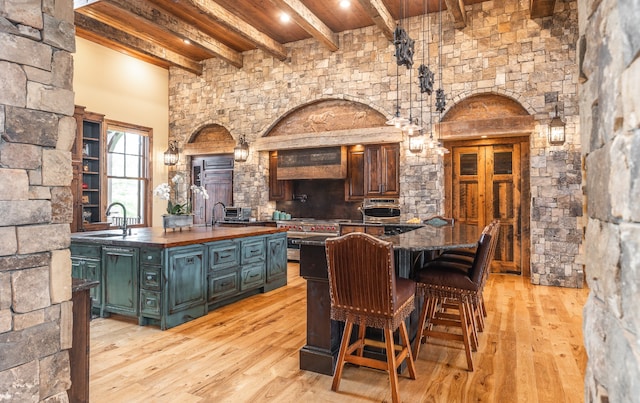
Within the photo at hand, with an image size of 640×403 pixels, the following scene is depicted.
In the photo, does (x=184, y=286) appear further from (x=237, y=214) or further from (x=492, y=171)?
(x=492, y=171)

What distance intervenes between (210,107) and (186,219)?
4.36m

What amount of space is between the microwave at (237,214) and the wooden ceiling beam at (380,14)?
4.08 m

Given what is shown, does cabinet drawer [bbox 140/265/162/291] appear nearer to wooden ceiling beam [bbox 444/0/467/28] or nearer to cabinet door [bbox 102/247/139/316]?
cabinet door [bbox 102/247/139/316]

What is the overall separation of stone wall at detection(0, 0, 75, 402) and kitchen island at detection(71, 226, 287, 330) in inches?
73.5

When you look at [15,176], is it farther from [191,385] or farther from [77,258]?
[77,258]

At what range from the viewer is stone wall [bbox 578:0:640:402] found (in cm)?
67

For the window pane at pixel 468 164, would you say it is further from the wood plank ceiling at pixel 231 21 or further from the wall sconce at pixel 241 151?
the wall sconce at pixel 241 151

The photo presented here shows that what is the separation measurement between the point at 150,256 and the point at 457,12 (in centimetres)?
525

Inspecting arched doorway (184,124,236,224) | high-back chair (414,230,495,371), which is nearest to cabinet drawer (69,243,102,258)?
high-back chair (414,230,495,371)

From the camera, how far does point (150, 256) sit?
3.56 metres

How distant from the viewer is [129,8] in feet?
18.2

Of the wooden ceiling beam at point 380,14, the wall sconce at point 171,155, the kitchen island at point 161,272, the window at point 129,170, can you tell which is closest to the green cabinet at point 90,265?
the kitchen island at point 161,272

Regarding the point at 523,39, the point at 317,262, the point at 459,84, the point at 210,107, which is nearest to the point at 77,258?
the point at 317,262

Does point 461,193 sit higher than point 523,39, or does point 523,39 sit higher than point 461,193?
point 523,39
